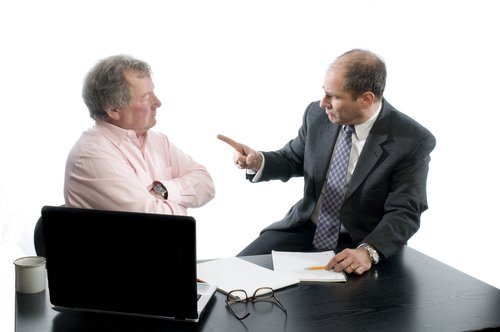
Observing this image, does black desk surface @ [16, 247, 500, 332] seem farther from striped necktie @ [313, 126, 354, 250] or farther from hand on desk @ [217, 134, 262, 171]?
hand on desk @ [217, 134, 262, 171]

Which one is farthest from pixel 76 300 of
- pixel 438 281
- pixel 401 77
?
pixel 401 77

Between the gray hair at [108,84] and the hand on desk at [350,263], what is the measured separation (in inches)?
32.8

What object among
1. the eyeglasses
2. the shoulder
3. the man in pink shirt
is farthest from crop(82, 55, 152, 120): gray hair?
the shoulder

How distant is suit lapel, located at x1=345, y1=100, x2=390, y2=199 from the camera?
2293 millimetres

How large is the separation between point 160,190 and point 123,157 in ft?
0.55

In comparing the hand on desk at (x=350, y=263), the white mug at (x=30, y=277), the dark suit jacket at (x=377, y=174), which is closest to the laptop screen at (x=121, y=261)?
the white mug at (x=30, y=277)

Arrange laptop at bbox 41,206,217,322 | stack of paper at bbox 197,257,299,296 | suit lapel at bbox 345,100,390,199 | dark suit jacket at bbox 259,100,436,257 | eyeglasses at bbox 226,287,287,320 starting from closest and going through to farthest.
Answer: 1. laptop at bbox 41,206,217,322
2. eyeglasses at bbox 226,287,287,320
3. stack of paper at bbox 197,257,299,296
4. dark suit jacket at bbox 259,100,436,257
5. suit lapel at bbox 345,100,390,199

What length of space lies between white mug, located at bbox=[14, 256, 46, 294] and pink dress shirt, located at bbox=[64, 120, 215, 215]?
316 millimetres

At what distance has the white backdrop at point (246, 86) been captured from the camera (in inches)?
119

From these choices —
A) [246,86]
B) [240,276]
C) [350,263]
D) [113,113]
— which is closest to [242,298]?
[240,276]

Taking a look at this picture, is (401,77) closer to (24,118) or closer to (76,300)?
(24,118)

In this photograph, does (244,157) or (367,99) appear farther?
(244,157)

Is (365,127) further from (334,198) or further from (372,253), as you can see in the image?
(372,253)

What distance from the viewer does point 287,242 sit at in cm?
250
